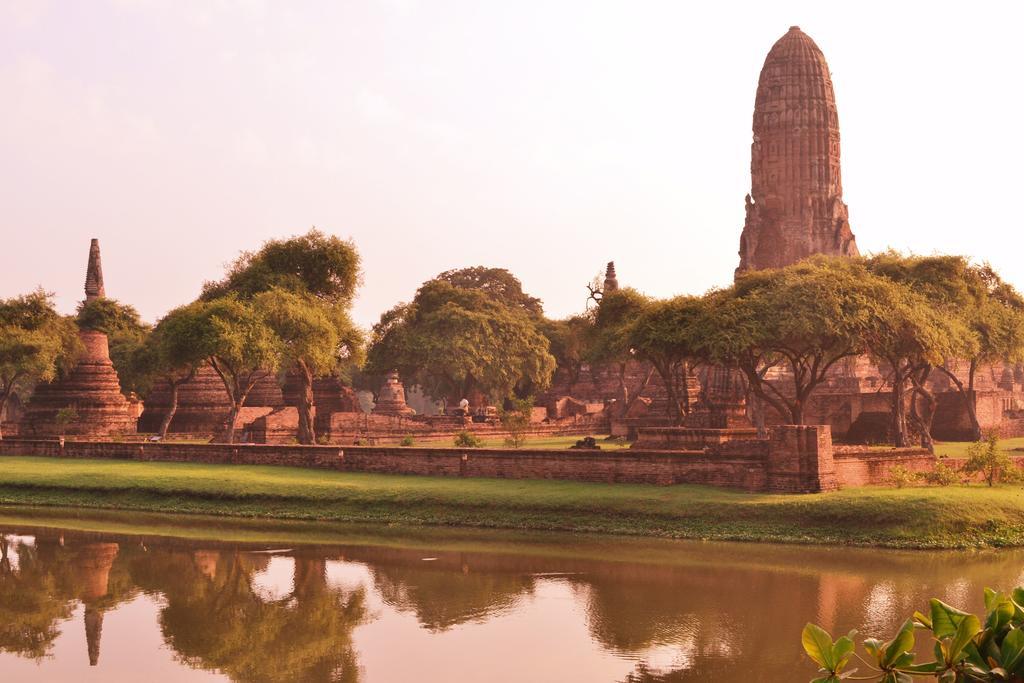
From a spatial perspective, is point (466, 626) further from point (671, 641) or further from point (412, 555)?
point (412, 555)

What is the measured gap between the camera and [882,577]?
1631 centimetres

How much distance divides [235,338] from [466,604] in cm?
2244

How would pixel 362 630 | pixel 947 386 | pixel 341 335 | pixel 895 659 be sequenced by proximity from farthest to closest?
pixel 947 386
pixel 341 335
pixel 362 630
pixel 895 659

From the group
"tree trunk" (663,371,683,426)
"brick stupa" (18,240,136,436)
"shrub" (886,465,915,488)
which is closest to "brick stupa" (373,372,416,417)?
"brick stupa" (18,240,136,436)

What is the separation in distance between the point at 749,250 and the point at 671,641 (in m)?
55.4

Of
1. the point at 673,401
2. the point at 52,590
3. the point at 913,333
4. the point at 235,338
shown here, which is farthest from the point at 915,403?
the point at 52,590

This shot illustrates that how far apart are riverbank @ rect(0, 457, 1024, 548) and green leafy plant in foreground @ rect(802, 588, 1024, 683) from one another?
15.4m

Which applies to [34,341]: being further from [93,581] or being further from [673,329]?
[93,581]

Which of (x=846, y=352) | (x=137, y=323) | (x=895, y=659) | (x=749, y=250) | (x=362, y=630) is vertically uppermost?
(x=749, y=250)

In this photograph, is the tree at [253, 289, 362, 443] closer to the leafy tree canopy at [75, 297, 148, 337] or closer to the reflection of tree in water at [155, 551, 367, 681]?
the reflection of tree in water at [155, 551, 367, 681]

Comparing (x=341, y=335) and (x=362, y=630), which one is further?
(x=341, y=335)

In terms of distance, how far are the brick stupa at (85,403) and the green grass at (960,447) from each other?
97.9ft

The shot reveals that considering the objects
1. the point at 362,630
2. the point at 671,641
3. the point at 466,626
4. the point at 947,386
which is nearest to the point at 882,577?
the point at 671,641

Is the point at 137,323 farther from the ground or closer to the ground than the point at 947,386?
farther from the ground
